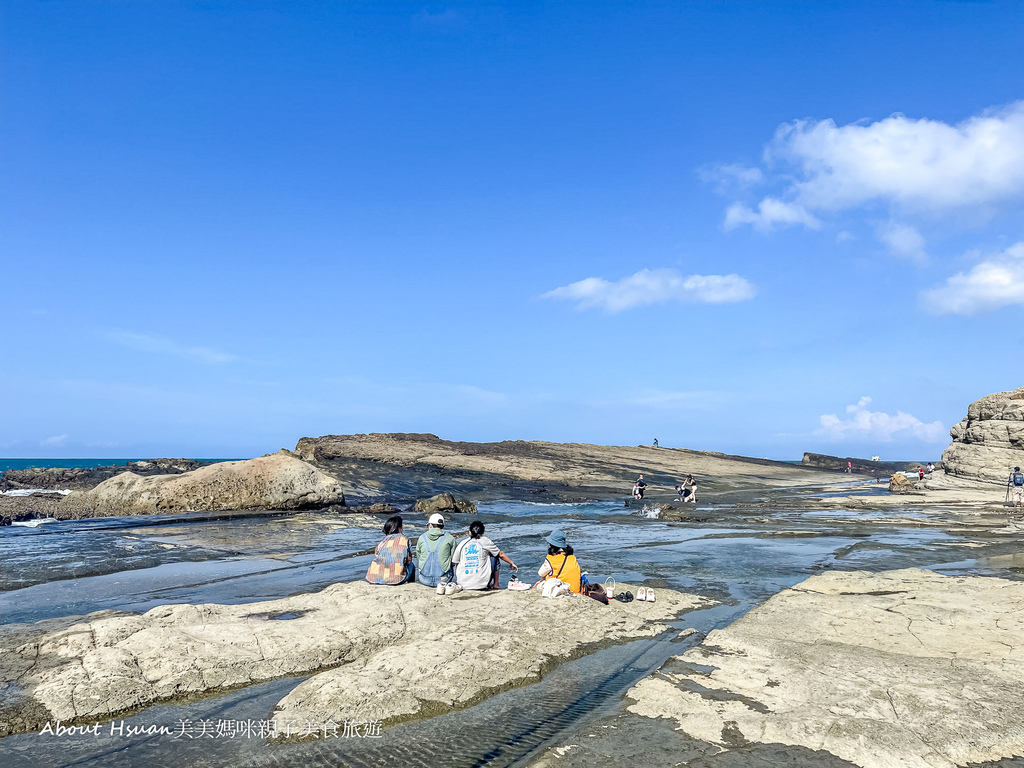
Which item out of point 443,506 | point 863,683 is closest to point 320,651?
point 863,683

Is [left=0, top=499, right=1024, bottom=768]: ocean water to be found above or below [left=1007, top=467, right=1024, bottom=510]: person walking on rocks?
below

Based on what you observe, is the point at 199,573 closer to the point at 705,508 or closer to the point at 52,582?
the point at 52,582

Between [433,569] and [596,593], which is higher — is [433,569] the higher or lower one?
the higher one

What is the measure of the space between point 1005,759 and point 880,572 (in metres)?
8.31

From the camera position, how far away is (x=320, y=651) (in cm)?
684

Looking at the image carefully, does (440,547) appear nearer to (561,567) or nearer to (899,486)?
(561,567)

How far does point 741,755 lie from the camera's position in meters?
4.50

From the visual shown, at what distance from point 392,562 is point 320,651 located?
3.19 meters

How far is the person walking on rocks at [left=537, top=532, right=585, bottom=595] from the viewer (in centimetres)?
915

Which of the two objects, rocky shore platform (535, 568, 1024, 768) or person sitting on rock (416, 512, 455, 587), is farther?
person sitting on rock (416, 512, 455, 587)

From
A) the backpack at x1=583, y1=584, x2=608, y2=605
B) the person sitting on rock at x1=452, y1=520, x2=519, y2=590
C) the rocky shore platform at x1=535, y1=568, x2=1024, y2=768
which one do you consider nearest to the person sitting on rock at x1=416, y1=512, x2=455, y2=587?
the person sitting on rock at x1=452, y1=520, x2=519, y2=590

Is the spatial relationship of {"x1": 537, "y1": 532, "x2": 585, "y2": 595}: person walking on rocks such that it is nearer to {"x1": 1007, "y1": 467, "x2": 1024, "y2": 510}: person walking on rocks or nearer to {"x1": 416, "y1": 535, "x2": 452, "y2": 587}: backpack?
{"x1": 416, "y1": 535, "x2": 452, "y2": 587}: backpack

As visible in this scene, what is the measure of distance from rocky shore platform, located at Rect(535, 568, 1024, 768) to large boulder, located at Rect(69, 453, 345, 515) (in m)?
21.4

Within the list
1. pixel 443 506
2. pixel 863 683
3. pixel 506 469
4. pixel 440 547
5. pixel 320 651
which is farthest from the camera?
pixel 506 469
